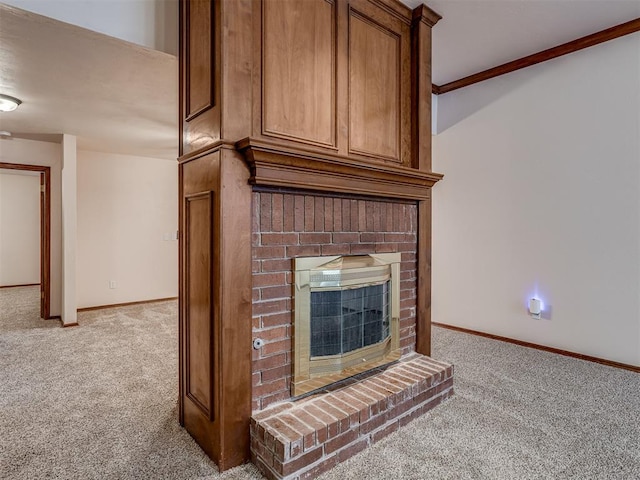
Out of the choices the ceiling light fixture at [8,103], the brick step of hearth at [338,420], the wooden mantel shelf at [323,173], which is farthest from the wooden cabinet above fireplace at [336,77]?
the ceiling light fixture at [8,103]

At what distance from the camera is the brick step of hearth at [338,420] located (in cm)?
162

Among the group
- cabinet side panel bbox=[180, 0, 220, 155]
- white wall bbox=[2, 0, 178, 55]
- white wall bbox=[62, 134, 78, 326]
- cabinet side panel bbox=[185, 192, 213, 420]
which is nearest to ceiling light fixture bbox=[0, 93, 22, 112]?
white wall bbox=[62, 134, 78, 326]

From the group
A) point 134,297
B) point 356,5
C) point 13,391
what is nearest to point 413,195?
point 356,5

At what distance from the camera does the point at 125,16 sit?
197 cm

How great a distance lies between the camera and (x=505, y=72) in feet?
11.7

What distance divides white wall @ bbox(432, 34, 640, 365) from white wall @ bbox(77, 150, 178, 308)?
13.2 feet

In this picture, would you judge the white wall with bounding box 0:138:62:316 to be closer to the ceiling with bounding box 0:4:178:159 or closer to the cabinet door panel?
the ceiling with bounding box 0:4:178:159

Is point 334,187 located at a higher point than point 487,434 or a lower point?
higher

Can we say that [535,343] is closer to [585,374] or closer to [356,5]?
[585,374]

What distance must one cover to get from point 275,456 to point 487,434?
1.16 metres

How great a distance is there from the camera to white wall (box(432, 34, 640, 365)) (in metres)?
2.96

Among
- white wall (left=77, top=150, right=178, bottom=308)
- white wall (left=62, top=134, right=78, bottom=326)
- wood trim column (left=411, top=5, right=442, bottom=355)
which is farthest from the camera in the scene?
white wall (left=77, top=150, right=178, bottom=308)

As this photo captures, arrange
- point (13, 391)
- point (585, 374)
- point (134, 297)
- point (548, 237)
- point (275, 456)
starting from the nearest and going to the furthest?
1. point (275, 456)
2. point (13, 391)
3. point (585, 374)
4. point (548, 237)
5. point (134, 297)

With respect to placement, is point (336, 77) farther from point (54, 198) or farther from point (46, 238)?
point (46, 238)
